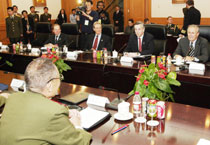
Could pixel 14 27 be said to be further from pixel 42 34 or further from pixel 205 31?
pixel 205 31

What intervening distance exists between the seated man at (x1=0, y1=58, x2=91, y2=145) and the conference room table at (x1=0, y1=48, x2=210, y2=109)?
4.15 ft

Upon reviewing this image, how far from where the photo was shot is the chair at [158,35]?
3805 mm

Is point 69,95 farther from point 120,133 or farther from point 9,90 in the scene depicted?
point 120,133

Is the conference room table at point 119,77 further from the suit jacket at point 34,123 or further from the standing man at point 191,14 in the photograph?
the standing man at point 191,14

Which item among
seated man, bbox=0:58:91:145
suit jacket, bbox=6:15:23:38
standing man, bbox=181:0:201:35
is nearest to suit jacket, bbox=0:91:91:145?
seated man, bbox=0:58:91:145

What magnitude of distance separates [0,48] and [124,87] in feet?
9.11

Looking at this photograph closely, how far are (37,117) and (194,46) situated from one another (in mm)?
2777

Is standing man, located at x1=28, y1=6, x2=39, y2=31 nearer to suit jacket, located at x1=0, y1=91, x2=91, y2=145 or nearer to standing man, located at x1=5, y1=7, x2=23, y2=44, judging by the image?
standing man, located at x1=5, y1=7, x2=23, y2=44

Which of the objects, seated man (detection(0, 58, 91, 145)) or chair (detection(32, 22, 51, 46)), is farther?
chair (detection(32, 22, 51, 46))

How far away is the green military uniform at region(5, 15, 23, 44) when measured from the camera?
7.45 m

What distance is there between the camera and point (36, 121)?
1.01 metres

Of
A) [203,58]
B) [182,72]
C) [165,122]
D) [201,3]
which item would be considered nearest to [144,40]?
[203,58]

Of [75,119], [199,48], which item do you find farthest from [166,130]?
[199,48]

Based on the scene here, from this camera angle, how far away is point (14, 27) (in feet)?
24.6
